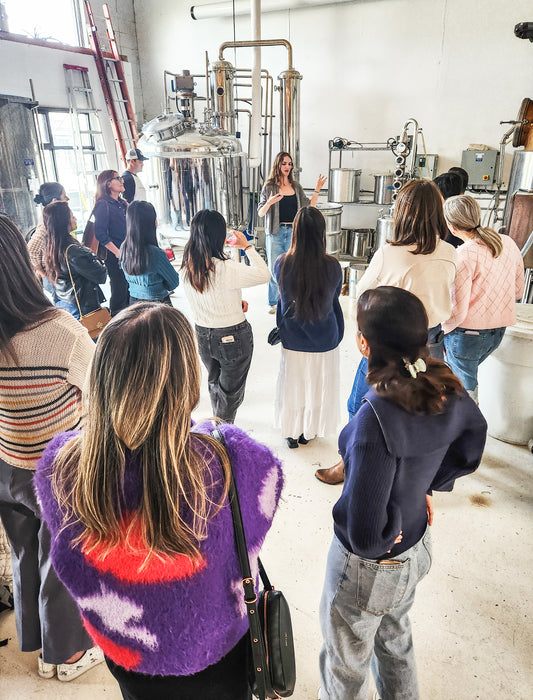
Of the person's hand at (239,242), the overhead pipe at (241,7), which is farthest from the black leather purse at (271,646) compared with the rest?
the overhead pipe at (241,7)

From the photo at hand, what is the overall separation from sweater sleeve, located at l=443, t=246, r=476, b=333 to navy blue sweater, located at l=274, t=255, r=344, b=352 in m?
0.60

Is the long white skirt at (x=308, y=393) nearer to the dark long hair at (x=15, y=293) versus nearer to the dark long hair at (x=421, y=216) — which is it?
the dark long hair at (x=421, y=216)

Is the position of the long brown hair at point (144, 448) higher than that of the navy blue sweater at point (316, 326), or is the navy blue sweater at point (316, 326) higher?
the long brown hair at point (144, 448)

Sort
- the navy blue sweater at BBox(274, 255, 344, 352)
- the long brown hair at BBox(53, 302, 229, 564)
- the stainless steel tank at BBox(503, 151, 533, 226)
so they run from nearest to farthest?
the long brown hair at BBox(53, 302, 229, 564) < the navy blue sweater at BBox(274, 255, 344, 352) < the stainless steel tank at BBox(503, 151, 533, 226)

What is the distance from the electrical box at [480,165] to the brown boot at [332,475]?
4731 mm

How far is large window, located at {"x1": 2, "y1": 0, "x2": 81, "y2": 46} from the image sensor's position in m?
6.07

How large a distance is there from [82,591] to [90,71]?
765 cm

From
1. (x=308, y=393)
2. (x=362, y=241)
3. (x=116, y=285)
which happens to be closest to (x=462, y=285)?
(x=308, y=393)

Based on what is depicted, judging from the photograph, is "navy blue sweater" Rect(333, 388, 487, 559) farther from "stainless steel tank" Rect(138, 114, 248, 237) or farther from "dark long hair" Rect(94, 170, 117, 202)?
"dark long hair" Rect(94, 170, 117, 202)

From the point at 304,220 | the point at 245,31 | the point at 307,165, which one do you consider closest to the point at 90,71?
the point at 245,31

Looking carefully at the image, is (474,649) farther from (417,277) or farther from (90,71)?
(90,71)

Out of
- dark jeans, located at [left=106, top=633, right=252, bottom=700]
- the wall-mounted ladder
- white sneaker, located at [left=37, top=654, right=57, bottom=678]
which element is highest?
the wall-mounted ladder

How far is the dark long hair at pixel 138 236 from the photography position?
292 centimetres

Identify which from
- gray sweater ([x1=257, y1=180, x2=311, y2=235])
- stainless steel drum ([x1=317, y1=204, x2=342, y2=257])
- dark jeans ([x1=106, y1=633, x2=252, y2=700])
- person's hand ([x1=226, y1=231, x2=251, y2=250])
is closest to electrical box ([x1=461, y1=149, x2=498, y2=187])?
stainless steel drum ([x1=317, y1=204, x2=342, y2=257])
